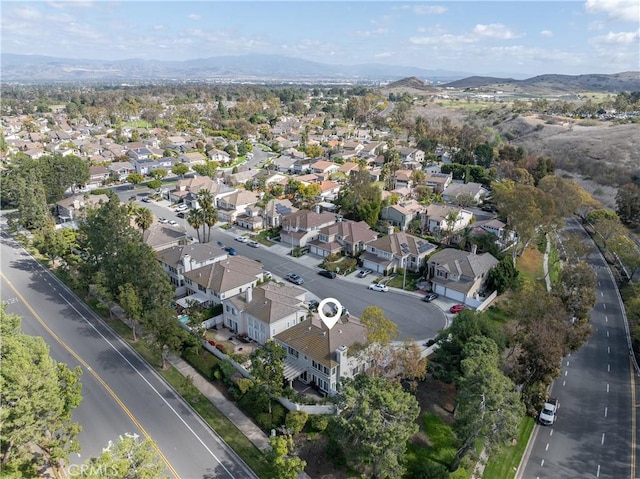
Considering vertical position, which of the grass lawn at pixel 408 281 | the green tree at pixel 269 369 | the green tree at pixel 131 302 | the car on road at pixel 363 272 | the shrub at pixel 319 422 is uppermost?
the green tree at pixel 131 302

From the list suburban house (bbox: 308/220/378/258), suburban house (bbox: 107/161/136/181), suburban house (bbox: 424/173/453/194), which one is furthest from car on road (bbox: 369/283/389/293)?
suburban house (bbox: 107/161/136/181)

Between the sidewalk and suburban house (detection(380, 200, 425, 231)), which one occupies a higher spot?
suburban house (detection(380, 200, 425, 231))

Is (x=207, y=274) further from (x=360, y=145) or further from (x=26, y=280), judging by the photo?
(x=360, y=145)

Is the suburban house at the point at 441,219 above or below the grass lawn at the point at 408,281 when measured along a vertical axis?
above

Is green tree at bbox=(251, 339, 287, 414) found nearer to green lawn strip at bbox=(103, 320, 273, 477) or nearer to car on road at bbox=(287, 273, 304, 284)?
green lawn strip at bbox=(103, 320, 273, 477)

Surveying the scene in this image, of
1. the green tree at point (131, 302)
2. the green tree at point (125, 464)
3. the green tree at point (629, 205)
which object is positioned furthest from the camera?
the green tree at point (629, 205)

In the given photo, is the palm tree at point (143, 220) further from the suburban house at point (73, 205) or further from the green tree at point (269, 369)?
the green tree at point (269, 369)

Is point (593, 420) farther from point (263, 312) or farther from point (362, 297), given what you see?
point (263, 312)

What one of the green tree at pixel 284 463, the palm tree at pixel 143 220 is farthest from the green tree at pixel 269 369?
the palm tree at pixel 143 220
